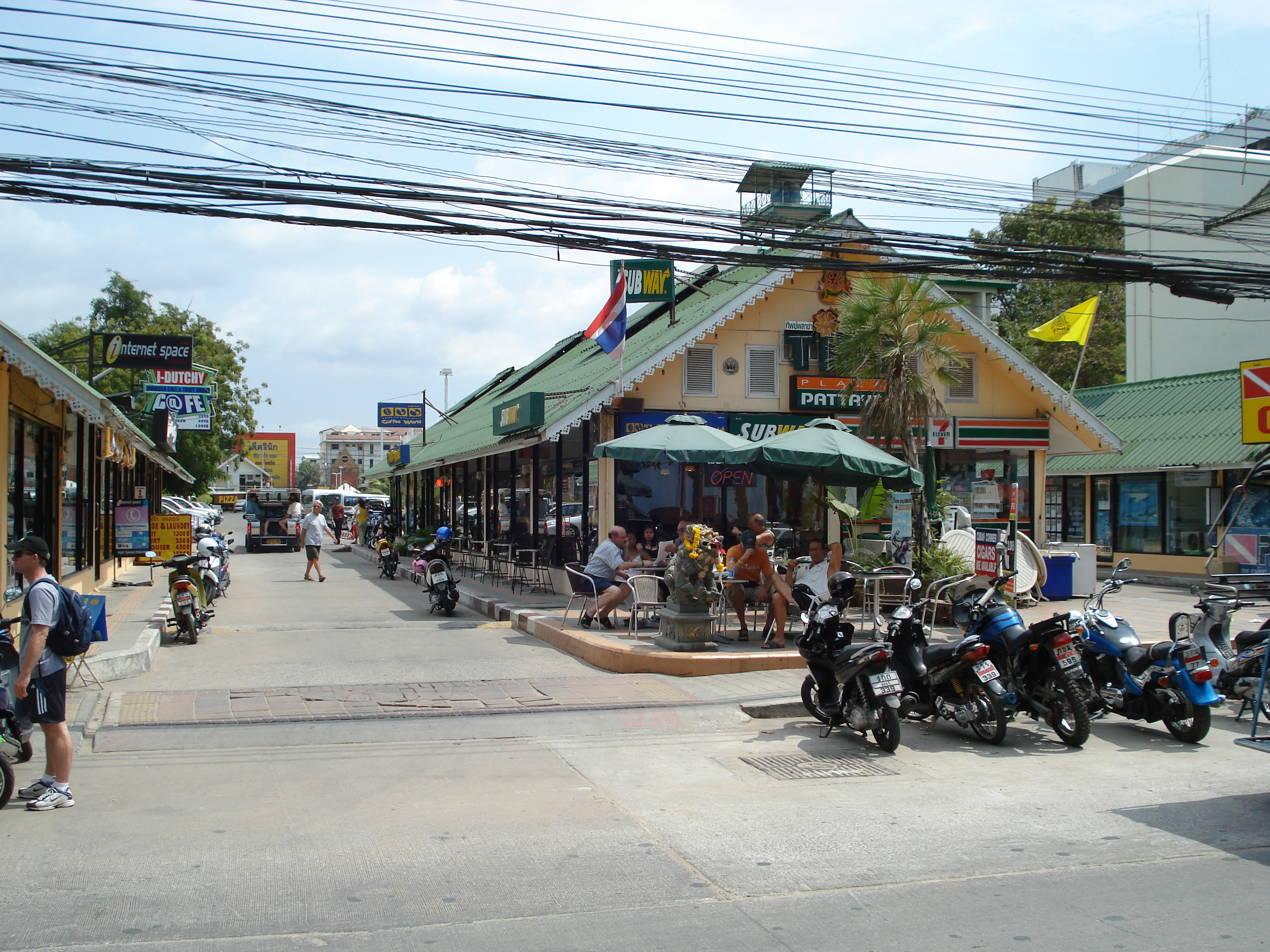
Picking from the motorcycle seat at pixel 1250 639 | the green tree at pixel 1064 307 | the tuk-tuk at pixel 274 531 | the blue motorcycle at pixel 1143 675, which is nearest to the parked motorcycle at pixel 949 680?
the blue motorcycle at pixel 1143 675

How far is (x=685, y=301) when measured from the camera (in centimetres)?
2239

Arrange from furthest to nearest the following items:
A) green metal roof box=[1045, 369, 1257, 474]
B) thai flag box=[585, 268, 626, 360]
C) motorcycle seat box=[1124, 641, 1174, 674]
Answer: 1. green metal roof box=[1045, 369, 1257, 474]
2. thai flag box=[585, 268, 626, 360]
3. motorcycle seat box=[1124, 641, 1174, 674]

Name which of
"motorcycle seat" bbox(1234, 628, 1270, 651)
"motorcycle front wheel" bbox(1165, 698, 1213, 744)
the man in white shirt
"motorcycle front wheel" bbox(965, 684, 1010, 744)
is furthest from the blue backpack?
"motorcycle seat" bbox(1234, 628, 1270, 651)

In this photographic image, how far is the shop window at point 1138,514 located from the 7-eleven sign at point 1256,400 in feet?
40.3

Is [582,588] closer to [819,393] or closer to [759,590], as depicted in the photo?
[759,590]

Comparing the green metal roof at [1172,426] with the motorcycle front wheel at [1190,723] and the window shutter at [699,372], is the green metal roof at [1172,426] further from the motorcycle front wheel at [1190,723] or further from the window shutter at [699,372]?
the motorcycle front wheel at [1190,723]

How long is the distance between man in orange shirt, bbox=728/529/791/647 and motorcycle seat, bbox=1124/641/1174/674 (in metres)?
4.25

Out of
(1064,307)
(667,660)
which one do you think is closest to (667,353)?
(667,660)

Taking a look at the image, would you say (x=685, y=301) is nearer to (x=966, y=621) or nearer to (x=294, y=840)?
(x=966, y=621)

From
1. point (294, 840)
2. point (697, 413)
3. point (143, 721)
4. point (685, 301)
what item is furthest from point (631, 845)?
point (685, 301)

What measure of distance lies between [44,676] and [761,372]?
1443cm

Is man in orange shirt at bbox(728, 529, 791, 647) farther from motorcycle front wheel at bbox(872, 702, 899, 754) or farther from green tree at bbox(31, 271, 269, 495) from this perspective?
green tree at bbox(31, 271, 269, 495)

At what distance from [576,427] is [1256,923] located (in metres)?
15.3

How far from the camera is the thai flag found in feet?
54.5
